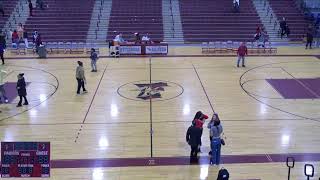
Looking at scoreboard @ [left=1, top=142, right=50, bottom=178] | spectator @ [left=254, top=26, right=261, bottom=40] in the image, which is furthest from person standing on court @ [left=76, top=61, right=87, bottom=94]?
spectator @ [left=254, top=26, right=261, bottom=40]

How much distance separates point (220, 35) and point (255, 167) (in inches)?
838

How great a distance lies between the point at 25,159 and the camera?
941 centimetres

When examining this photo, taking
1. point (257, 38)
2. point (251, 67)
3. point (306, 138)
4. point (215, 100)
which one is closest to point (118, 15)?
point (257, 38)

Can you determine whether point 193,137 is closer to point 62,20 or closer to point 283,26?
point 283,26

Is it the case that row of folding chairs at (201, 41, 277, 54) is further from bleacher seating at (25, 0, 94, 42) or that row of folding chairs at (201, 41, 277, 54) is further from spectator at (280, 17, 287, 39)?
bleacher seating at (25, 0, 94, 42)

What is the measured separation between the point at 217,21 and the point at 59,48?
468 inches

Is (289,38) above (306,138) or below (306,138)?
above

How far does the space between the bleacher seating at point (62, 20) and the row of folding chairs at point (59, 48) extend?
5.78 feet

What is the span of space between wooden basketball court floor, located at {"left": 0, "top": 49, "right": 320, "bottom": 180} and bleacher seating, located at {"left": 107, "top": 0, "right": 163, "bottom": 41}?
8.48 m

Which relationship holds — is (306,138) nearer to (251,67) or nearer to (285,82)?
(285,82)

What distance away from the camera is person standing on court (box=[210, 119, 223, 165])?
12.0 meters

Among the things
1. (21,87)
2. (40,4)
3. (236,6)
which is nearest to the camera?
(21,87)

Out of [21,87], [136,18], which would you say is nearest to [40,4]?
[136,18]

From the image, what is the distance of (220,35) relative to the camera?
32.7m
